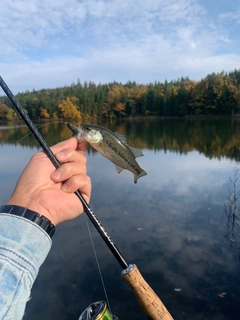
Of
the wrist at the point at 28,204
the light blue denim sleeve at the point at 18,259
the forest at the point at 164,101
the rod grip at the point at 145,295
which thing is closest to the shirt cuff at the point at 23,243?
the light blue denim sleeve at the point at 18,259

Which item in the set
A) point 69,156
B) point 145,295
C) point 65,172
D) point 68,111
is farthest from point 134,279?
point 68,111

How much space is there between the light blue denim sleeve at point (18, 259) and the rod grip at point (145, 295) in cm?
101

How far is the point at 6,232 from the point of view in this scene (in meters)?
1.59

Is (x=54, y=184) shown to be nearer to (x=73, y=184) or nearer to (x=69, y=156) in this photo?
(x=73, y=184)

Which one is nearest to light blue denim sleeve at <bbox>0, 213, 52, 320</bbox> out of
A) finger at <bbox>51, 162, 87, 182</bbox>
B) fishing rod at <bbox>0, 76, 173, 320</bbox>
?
finger at <bbox>51, 162, 87, 182</bbox>

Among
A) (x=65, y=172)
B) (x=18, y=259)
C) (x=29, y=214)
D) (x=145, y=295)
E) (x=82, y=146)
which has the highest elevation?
(x=82, y=146)

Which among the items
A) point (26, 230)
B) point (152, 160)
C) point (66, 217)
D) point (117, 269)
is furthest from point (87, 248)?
point (152, 160)

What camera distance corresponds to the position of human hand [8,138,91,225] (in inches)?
80.5

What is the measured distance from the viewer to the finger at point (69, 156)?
2471 mm

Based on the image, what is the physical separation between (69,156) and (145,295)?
148 cm

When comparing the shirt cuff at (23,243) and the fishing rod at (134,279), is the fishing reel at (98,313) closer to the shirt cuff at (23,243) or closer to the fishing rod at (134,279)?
the fishing rod at (134,279)

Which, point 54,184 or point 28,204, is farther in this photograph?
point 54,184

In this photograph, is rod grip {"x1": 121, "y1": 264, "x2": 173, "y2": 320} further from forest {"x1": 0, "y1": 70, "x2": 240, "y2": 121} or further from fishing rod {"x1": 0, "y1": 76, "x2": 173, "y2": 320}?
forest {"x1": 0, "y1": 70, "x2": 240, "y2": 121}

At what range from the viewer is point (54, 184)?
7.59ft
